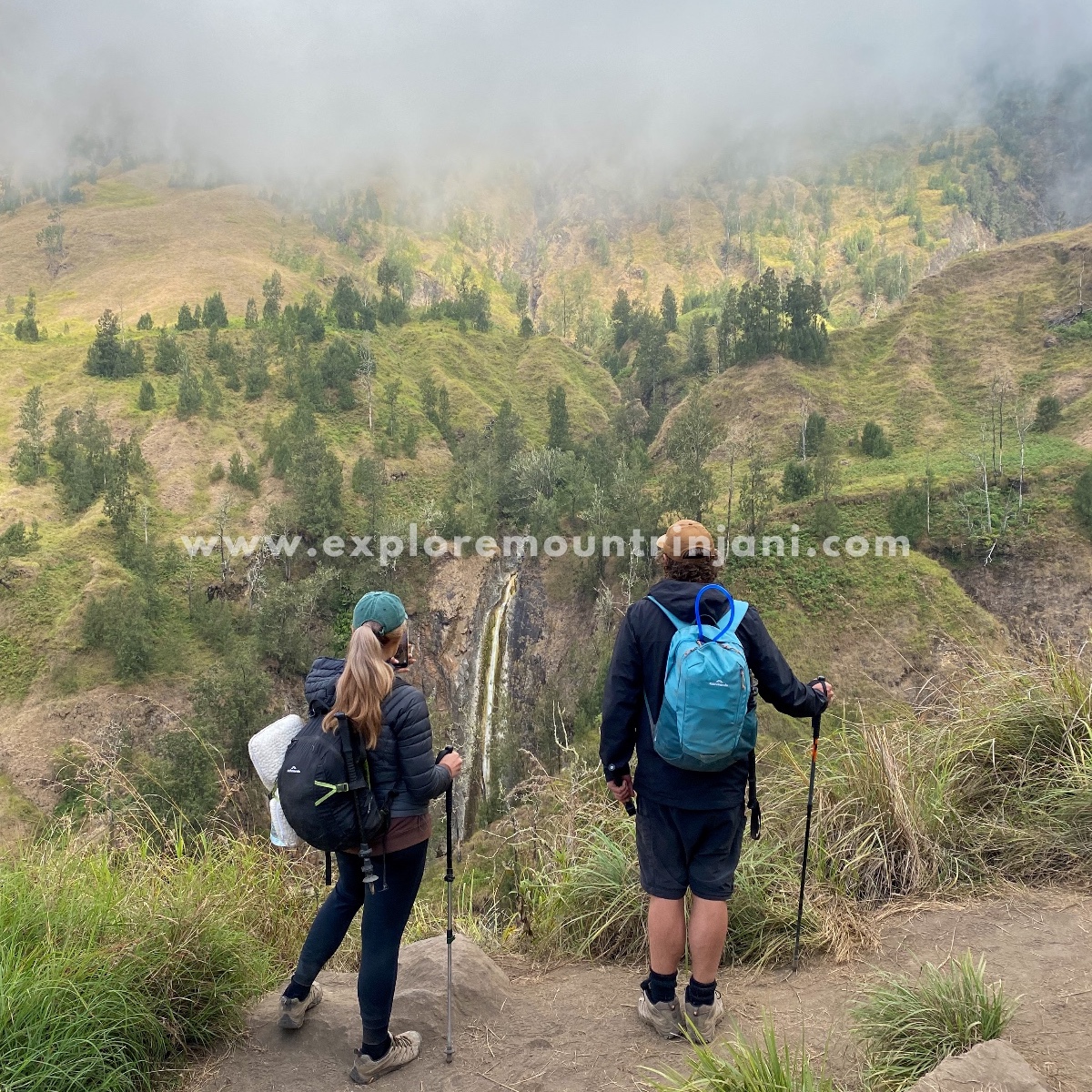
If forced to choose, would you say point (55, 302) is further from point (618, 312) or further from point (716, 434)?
point (716, 434)

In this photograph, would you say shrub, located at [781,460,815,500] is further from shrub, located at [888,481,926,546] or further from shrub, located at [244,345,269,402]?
shrub, located at [244,345,269,402]

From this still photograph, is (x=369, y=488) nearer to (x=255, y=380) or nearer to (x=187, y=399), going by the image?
(x=187, y=399)

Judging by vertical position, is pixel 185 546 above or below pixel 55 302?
below

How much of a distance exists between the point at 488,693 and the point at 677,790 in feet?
108

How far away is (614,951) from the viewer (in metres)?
4.34

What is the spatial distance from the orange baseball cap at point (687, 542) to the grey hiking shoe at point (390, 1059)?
2.57 meters

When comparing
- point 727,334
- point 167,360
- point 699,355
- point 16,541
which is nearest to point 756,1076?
point 16,541

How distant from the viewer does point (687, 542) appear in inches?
130

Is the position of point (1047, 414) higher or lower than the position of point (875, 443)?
higher

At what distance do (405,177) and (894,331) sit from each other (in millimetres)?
165812

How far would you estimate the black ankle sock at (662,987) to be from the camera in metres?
3.29

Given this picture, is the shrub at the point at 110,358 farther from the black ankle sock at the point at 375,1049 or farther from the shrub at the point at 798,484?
the black ankle sock at the point at 375,1049

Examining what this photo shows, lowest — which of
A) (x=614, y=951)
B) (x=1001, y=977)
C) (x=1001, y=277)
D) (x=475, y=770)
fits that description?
(x=475, y=770)

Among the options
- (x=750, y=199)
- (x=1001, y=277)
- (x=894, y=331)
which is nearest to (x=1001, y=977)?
(x=894, y=331)
